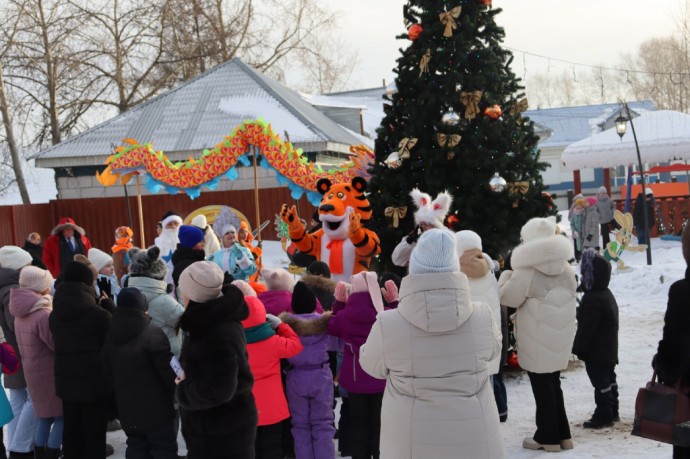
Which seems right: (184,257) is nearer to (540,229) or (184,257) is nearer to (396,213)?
(396,213)

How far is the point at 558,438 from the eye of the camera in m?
6.26

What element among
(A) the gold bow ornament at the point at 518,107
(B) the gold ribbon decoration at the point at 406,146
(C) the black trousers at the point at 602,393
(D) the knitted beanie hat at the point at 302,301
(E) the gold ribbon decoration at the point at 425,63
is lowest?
(C) the black trousers at the point at 602,393

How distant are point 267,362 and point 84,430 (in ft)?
5.73

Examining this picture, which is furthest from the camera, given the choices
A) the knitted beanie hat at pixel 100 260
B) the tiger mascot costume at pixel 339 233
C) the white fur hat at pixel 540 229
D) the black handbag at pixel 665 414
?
the tiger mascot costume at pixel 339 233

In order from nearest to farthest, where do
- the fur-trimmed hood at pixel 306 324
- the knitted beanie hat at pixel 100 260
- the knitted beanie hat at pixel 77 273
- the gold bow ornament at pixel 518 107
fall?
the fur-trimmed hood at pixel 306 324 → the knitted beanie hat at pixel 77 273 → the knitted beanie hat at pixel 100 260 → the gold bow ornament at pixel 518 107

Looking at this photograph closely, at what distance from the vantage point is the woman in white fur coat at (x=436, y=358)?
154 inches

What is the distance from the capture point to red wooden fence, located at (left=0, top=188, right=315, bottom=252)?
69.6 ft

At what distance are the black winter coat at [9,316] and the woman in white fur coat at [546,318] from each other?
4.06m

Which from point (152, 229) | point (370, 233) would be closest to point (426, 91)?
point (370, 233)

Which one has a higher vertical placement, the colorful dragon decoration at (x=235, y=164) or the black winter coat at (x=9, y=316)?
the colorful dragon decoration at (x=235, y=164)

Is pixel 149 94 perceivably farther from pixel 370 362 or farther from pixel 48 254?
pixel 370 362

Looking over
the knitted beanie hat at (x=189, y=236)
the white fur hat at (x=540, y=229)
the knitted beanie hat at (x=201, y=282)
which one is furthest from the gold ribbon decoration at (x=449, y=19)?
the knitted beanie hat at (x=201, y=282)

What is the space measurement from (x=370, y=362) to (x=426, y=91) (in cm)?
493

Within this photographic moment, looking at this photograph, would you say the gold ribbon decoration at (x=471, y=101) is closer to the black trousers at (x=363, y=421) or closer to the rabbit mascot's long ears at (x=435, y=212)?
the rabbit mascot's long ears at (x=435, y=212)
